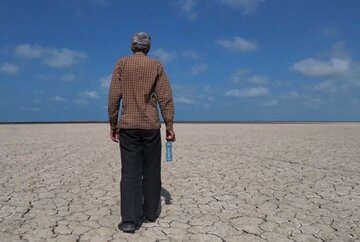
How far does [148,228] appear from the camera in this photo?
3.50m

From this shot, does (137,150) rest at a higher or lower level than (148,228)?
higher

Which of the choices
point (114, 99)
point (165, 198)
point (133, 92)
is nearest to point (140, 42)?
point (133, 92)

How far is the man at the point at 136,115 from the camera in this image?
3295 mm

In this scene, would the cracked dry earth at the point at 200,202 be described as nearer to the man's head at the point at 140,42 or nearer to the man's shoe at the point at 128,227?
the man's shoe at the point at 128,227

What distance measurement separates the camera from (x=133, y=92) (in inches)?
130

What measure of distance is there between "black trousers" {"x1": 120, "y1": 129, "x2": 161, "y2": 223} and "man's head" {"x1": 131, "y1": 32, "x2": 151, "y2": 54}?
29.4 inches

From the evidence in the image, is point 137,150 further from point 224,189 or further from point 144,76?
point 224,189

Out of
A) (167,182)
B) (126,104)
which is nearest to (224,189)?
(167,182)

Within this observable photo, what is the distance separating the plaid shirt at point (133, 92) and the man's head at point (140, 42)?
0.08m

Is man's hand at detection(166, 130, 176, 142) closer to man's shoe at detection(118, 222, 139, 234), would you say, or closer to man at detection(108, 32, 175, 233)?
man at detection(108, 32, 175, 233)

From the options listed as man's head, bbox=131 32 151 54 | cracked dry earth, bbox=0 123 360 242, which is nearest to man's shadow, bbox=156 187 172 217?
cracked dry earth, bbox=0 123 360 242

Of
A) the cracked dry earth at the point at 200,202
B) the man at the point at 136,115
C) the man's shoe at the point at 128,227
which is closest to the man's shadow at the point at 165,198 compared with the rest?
the cracked dry earth at the point at 200,202

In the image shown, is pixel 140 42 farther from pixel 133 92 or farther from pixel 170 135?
pixel 170 135

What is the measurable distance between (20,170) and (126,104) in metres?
→ 4.39
